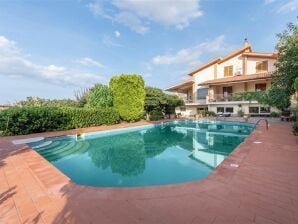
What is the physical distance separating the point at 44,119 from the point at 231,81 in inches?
947

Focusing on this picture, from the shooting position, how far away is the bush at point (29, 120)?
489 inches

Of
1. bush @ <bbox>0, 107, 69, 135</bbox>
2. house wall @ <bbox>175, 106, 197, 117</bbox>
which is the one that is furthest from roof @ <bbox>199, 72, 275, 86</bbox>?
bush @ <bbox>0, 107, 69, 135</bbox>

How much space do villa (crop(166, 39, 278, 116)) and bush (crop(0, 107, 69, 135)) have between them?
22200 mm

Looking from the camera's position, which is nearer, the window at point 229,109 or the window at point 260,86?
the window at point 260,86

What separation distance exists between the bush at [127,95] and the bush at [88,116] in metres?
1.02

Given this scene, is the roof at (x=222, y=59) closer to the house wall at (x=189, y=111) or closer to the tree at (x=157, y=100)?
the house wall at (x=189, y=111)

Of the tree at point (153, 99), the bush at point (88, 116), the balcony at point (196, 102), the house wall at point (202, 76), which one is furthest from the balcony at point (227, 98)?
the bush at point (88, 116)

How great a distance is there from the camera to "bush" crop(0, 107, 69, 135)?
12.4 m

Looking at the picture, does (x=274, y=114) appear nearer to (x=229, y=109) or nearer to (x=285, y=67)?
(x=229, y=109)

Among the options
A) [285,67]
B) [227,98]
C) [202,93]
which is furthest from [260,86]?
[285,67]

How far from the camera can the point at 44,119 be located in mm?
13875

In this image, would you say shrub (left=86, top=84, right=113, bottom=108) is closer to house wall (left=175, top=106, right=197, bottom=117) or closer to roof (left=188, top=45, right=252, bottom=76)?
house wall (left=175, top=106, right=197, bottom=117)

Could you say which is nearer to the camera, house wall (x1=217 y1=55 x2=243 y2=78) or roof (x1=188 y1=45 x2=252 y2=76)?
roof (x1=188 y1=45 x2=252 y2=76)

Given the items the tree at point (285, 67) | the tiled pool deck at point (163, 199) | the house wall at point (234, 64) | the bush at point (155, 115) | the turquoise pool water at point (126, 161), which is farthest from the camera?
the house wall at point (234, 64)
